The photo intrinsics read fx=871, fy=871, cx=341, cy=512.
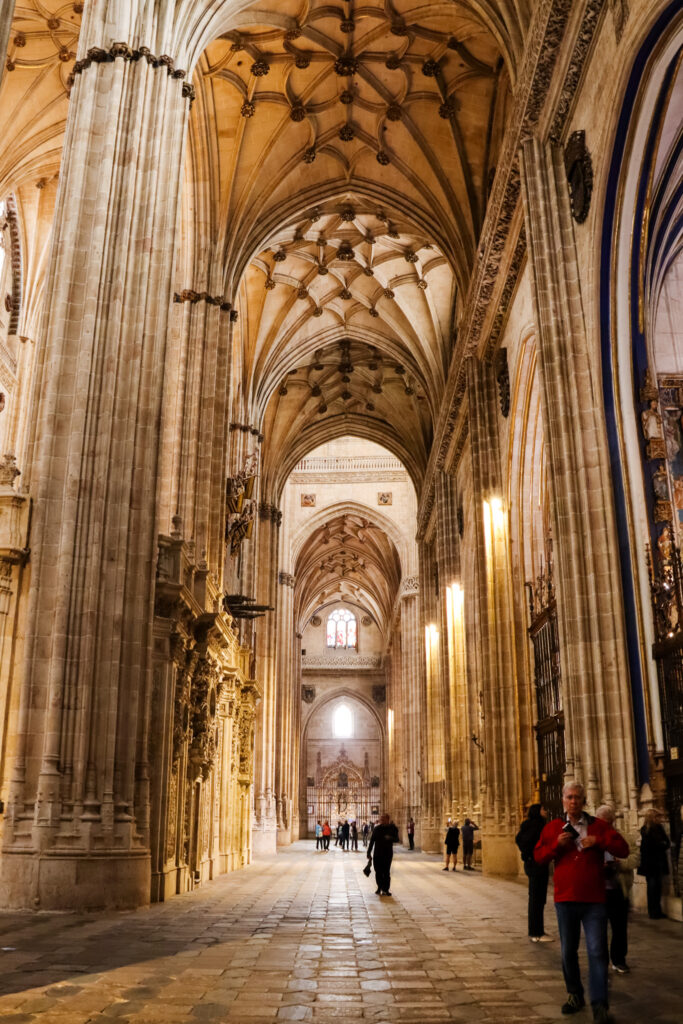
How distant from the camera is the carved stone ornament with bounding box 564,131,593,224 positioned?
38.1 feet

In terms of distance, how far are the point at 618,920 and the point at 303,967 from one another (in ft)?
6.99

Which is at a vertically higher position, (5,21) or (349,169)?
(349,169)

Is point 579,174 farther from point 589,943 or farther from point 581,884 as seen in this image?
point 589,943

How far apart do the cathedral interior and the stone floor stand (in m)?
1.70

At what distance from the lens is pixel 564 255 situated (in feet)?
39.5

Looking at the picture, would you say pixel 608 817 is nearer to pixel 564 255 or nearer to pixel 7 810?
pixel 7 810

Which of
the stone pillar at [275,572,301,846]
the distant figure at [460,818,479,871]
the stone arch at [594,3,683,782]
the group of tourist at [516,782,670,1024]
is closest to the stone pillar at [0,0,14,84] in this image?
the stone arch at [594,3,683,782]

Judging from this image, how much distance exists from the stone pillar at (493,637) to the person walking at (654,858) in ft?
26.1

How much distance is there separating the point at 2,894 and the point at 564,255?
10505 mm

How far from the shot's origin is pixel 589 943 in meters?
4.27

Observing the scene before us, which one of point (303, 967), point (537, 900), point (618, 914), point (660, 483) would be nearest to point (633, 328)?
point (660, 483)

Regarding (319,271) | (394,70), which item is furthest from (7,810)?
(319,271)

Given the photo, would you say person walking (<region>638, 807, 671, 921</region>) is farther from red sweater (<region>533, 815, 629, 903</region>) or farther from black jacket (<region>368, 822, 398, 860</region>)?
red sweater (<region>533, 815, 629, 903</region>)

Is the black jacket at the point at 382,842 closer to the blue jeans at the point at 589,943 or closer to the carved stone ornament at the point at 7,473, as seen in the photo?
the carved stone ornament at the point at 7,473
